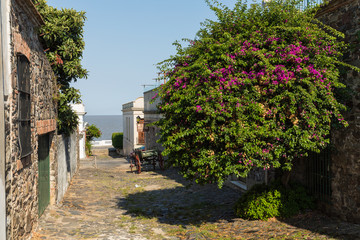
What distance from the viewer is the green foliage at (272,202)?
8.63 metres

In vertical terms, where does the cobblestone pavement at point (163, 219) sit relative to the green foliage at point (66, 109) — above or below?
below

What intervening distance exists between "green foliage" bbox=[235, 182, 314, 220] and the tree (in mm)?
6650

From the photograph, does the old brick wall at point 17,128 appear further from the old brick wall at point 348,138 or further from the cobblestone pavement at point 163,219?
the old brick wall at point 348,138

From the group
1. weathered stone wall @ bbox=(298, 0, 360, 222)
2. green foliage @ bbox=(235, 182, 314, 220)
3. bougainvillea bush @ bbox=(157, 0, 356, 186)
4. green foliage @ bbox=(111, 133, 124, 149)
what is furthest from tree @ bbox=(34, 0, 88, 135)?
green foliage @ bbox=(111, 133, 124, 149)

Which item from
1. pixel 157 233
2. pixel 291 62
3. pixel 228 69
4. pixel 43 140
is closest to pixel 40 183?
pixel 43 140

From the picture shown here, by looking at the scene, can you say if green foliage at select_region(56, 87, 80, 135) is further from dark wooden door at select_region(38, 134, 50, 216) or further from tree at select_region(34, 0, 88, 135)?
dark wooden door at select_region(38, 134, 50, 216)

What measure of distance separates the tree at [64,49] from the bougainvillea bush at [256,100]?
523 cm

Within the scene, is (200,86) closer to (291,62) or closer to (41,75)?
(291,62)

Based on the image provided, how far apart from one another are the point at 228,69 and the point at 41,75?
481 centimetres

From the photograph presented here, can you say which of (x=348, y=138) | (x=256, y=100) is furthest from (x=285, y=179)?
(x=256, y=100)

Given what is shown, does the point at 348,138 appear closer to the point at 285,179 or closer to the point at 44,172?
the point at 285,179

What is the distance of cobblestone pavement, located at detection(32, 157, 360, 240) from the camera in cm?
777

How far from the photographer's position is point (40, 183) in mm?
8500

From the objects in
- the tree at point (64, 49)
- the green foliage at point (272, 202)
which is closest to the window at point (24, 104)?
the tree at point (64, 49)
